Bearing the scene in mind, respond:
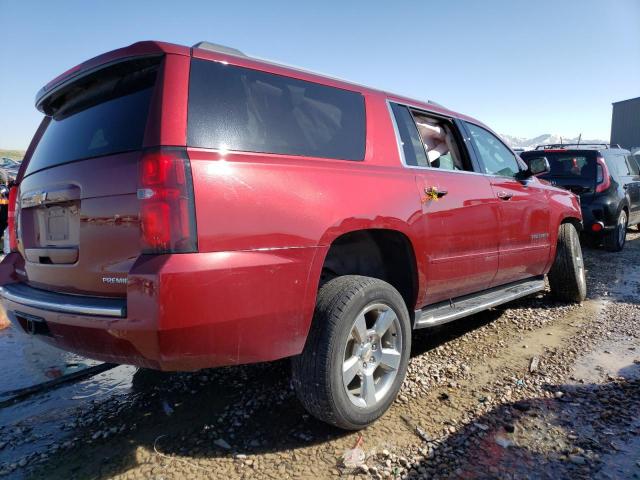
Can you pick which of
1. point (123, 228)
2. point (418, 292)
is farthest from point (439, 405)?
point (123, 228)

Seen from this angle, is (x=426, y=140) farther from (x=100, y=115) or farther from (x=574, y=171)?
(x=574, y=171)

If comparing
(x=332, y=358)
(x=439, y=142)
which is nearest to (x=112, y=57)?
(x=332, y=358)

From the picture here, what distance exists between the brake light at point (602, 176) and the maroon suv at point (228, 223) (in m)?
5.67

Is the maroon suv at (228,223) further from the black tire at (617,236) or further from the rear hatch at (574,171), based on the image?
the black tire at (617,236)

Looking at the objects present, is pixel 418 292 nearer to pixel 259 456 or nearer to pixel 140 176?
pixel 259 456

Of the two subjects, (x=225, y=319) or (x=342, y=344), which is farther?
(x=342, y=344)

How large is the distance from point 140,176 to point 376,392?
1.68 meters

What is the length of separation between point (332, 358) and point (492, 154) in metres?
2.79

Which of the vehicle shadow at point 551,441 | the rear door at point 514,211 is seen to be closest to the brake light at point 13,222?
the vehicle shadow at point 551,441

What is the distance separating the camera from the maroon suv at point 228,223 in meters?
1.79

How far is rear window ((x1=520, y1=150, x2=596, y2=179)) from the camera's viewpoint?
294 inches

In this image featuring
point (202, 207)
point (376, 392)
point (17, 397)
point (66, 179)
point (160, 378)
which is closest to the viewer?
point (202, 207)

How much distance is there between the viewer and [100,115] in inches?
86.9

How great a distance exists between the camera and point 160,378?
3.11 m
